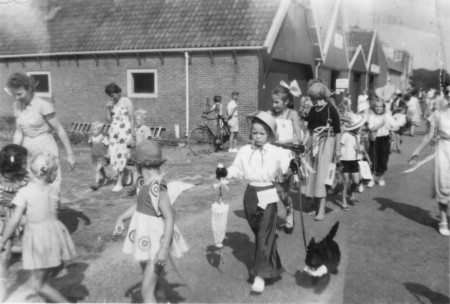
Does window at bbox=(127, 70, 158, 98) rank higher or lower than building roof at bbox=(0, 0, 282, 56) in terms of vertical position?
lower

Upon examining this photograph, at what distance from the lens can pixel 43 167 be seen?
362 centimetres

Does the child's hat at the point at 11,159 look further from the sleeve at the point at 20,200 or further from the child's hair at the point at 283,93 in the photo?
the child's hair at the point at 283,93

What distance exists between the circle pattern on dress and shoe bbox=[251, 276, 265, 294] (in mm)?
1221

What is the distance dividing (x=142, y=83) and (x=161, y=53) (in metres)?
1.56

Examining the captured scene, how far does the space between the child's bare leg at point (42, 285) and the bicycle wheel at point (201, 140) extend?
10138 mm

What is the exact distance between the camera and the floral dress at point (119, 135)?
8.09 metres

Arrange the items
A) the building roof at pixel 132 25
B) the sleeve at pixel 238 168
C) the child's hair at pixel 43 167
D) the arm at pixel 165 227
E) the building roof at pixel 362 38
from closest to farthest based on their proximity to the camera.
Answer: the arm at pixel 165 227 → the child's hair at pixel 43 167 → the sleeve at pixel 238 168 → the building roof at pixel 132 25 → the building roof at pixel 362 38

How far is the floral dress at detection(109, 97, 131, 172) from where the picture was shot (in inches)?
318

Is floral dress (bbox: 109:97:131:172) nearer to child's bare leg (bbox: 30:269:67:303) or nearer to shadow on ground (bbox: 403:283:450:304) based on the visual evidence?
child's bare leg (bbox: 30:269:67:303)

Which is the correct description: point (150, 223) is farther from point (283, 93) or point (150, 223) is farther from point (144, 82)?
point (144, 82)

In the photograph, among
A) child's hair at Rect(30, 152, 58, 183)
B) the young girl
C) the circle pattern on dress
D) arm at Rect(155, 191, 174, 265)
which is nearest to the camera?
arm at Rect(155, 191, 174, 265)

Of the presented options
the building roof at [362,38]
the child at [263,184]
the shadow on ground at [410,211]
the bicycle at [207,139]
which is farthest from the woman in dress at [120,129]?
the building roof at [362,38]

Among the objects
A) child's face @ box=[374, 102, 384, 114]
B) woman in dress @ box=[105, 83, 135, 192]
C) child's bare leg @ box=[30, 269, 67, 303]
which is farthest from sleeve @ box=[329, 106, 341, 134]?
child's bare leg @ box=[30, 269, 67, 303]

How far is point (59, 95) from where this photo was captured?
19.5 metres
